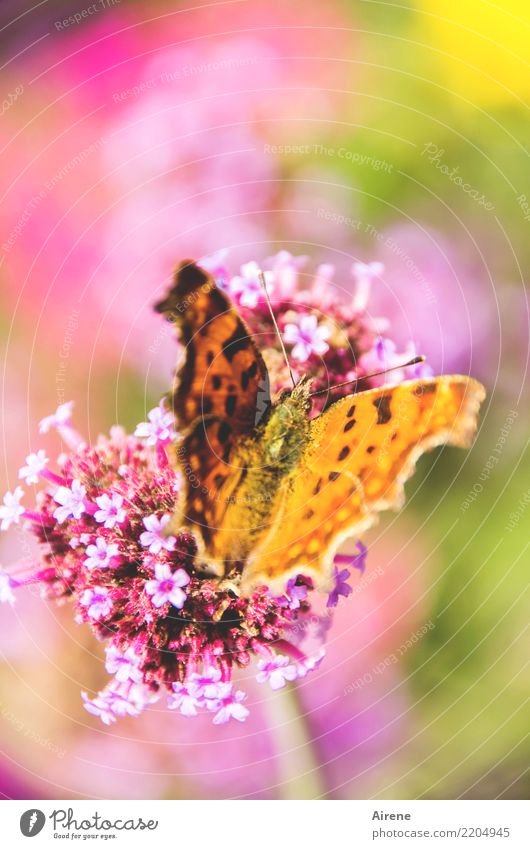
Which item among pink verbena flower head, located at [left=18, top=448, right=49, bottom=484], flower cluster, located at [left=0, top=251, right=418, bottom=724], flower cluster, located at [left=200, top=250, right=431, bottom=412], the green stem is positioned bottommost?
the green stem

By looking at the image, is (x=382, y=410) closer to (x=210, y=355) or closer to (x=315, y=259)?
(x=210, y=355)

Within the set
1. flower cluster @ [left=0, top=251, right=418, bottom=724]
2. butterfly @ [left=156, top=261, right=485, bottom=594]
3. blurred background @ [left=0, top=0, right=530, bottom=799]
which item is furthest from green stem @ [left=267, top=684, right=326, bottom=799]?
butterfly @ [left=156, top=261, right=485, bottom=594]

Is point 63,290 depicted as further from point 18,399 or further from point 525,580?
point 525,580

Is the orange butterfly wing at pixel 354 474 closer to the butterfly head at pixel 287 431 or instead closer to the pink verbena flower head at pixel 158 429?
the butterfly head at pixel 287 431

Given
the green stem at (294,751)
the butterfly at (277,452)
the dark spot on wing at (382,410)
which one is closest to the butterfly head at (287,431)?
the butterfly at (277,452)

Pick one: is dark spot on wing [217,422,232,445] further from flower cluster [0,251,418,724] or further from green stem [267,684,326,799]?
green stem [267,684,326,799]
